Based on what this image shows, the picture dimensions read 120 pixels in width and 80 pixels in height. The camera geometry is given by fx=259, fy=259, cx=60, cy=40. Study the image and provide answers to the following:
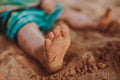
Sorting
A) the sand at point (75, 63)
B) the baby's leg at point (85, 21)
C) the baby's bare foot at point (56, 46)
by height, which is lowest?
the baby's leg at point (85, 21)

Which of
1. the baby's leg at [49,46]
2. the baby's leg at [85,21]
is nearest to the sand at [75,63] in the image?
the baby's leg at [49,46]

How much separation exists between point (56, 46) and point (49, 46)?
0.10ft

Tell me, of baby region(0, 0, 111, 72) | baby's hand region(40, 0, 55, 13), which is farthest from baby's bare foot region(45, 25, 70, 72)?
baby's hand region(40, 0, 55, 13)

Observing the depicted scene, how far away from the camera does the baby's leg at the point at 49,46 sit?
971 millimetres

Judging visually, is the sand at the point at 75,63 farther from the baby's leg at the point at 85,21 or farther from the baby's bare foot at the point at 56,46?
the baby's leg at the point at 85,21

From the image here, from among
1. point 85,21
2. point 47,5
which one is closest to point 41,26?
point 47,5

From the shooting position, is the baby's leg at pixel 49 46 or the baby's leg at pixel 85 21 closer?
the baby's leg at pixel 49 46

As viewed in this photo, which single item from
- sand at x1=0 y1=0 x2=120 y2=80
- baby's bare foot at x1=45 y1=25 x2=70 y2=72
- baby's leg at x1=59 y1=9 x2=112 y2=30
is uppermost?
baby's bare foot at x1=45 y1=25 x2=70 y2=72

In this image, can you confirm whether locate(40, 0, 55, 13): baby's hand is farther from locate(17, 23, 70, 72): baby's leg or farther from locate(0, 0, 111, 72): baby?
locate(17, 23, 70, 72): baby's leg

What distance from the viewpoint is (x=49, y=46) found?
0.96 m

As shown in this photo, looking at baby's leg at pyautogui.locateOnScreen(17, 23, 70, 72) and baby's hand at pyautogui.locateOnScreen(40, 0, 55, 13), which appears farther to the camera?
baby's hand at pyautogui.locateOnScreen(40, 0, 55, 13)

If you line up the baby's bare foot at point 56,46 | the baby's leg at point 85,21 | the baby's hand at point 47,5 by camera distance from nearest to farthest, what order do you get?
1. the baby's bare foot at point 56,46
2. the baby's hand at point 47,5
3. the baby's leg at point 85,21

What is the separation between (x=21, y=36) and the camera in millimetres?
1175

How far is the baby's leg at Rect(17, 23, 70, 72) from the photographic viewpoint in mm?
971
